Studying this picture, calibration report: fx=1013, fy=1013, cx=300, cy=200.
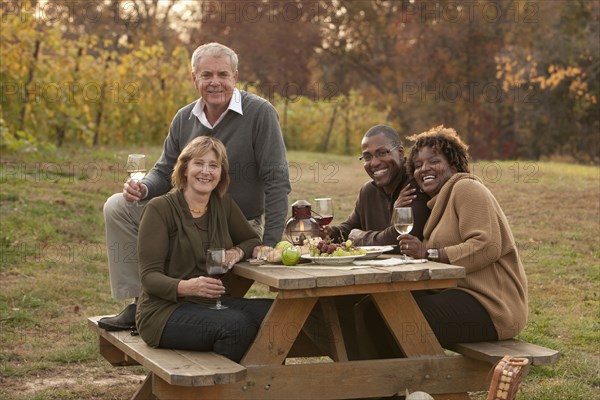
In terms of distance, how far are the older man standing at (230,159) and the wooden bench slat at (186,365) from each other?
872mm

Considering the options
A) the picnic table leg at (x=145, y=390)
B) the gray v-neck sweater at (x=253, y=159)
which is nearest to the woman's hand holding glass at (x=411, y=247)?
the gray v-neck sweater at (x=253, y=159)

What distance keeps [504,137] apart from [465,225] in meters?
23.9

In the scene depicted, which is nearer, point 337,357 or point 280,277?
point 280,277

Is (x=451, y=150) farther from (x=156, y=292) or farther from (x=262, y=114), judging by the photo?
(x=156, y=292)

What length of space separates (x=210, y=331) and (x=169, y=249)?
53 centimetres

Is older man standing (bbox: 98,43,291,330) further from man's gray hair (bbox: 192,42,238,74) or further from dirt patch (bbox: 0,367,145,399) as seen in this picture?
dirt patch (bbox: 0,367,145,399)

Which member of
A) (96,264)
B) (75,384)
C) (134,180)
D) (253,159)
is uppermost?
(253,159)

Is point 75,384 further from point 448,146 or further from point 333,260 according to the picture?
point 448,146

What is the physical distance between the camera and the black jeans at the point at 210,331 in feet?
16.2

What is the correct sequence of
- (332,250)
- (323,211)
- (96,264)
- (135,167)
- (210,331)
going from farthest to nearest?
(96,264) < (135,167) < (323,211) < (332,250) < (210,331)

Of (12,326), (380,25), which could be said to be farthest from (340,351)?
(380,25)

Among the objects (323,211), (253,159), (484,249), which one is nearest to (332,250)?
(323,211)

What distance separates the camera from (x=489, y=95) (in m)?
28.0

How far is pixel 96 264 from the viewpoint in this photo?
10031 mm
